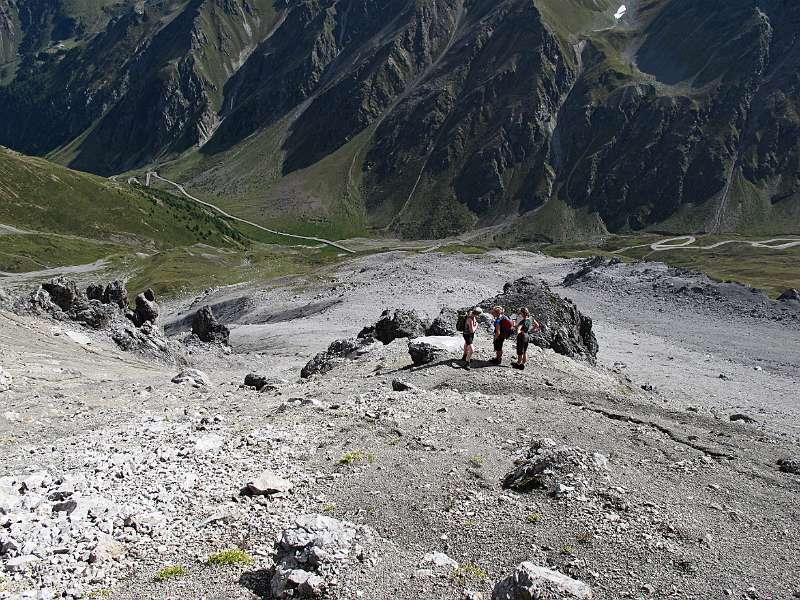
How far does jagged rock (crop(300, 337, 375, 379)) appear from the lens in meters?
30.7

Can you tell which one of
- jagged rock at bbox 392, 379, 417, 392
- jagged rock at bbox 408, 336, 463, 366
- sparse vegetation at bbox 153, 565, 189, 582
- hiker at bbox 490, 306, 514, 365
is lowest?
sparse vegetation at bbox 153, 565, 189, 582

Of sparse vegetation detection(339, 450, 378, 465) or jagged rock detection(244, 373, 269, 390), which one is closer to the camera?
sparse vegetation detection(339, 450, 378, 465)

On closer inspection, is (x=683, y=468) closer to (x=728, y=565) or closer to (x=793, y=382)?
(x=728, y=565)

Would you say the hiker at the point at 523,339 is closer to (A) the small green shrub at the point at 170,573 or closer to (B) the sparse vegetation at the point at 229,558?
(B) the sparse vegetation at the point at 229,558

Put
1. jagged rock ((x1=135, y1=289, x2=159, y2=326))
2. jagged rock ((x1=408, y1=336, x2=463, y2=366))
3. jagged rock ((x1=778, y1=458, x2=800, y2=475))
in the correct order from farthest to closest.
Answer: jagged rock ((x1=135, y1=289, x2=159, y2=326)) → jagged rock ((x1=408, y1=336, x2=463, y2=366)) → jagged rock ((x1=778, y1=458, x2=800, y2=475))

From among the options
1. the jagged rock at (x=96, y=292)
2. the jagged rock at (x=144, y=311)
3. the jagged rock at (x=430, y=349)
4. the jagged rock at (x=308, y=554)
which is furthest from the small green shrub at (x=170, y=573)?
the jagged rock at (x=96, y=292)

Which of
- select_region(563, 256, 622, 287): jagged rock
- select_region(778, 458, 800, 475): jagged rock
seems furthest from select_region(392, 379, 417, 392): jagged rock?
select_region(563, 256, 622, 287): jagged rock

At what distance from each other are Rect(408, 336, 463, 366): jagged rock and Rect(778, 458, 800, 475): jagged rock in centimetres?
1311

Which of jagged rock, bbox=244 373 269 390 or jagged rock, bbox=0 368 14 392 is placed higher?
jagged rock, bbox=0 368 14 392

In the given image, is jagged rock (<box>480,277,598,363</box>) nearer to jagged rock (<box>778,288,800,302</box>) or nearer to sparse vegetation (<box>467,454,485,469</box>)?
sparse vegetation (<box>467,454,485,469</box>)

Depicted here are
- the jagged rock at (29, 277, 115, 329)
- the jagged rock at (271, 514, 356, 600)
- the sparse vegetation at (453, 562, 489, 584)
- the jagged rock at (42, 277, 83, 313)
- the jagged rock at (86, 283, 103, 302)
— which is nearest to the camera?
the jagged rock at (271, 514, 356, 600)

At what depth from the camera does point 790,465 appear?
53.9 ft

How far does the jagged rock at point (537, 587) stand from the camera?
Result: 9.93 metres

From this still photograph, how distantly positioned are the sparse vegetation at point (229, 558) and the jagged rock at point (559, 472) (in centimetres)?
649
